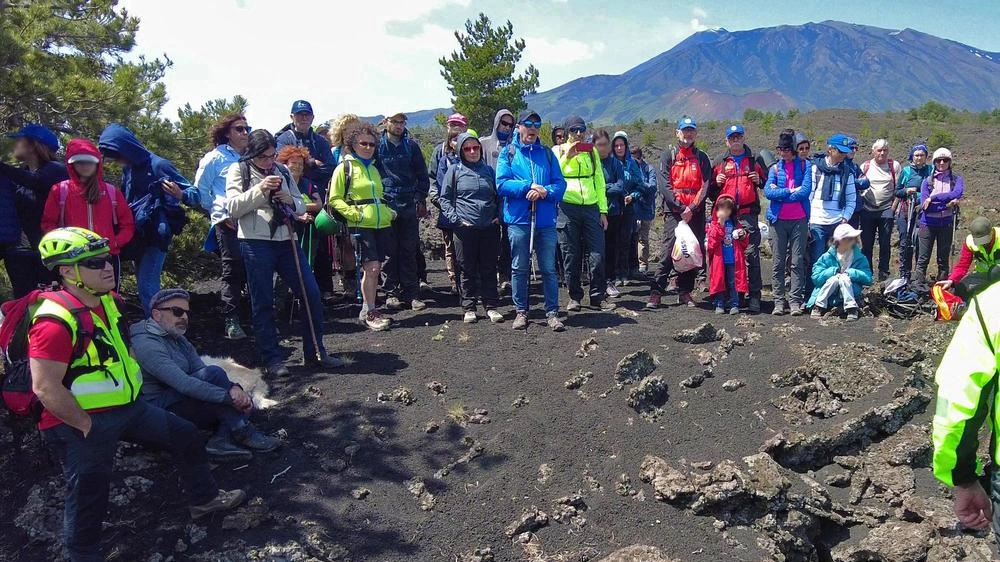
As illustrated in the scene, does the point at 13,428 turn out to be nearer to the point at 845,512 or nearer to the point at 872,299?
the point at 845,512

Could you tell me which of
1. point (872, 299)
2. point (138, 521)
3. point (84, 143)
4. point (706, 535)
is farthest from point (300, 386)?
point (872, 299)

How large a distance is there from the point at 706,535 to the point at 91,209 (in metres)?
4.93

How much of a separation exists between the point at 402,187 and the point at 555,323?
89.3 inches

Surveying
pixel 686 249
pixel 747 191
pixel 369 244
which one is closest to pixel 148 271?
pixel 369 244

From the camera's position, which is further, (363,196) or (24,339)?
(363,196)

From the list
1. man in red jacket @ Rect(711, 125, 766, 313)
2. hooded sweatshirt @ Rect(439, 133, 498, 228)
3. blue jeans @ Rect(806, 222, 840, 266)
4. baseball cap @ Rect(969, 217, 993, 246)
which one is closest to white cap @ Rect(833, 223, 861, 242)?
blue jeans @ Rect(806, 222, 840, 266)

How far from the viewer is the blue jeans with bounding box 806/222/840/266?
7.36m

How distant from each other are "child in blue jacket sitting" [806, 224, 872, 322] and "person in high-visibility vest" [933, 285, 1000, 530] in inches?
196

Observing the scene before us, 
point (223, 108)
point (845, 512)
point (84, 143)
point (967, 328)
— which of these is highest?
point (223, 108)

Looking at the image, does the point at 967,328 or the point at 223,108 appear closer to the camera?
the point at 967,328

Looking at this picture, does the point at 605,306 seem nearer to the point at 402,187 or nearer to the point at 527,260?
the point at 527,260

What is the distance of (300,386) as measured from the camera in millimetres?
5285

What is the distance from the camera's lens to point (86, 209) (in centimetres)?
472

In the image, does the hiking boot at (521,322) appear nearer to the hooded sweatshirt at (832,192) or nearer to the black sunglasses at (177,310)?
the black sunglasses at (177,310)
